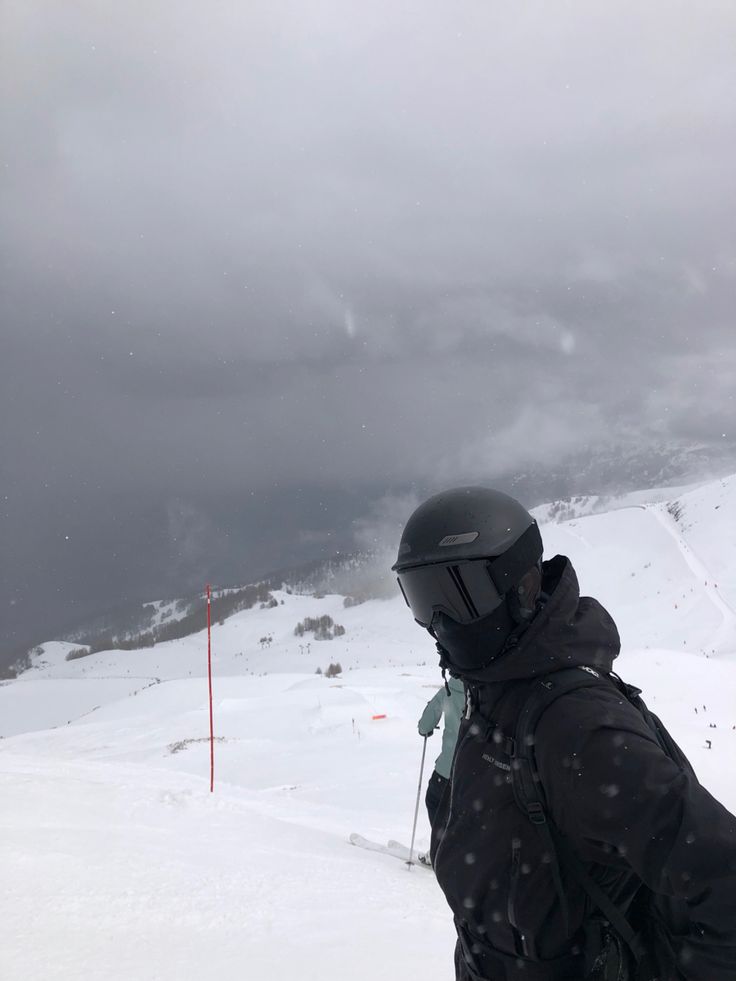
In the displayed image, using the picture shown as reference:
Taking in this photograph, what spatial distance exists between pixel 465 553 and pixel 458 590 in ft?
0.47

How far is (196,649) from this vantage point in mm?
109312

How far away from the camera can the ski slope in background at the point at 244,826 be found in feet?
13.5

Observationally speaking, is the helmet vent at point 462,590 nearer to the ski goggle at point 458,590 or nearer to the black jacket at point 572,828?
the ski goggle at point 458,590

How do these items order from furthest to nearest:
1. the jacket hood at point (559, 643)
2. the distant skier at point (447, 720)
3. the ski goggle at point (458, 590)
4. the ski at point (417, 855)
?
the ski at point (417, 855) < the distant skier at point (447, 720) < the ski goggle at point (458, 590) < the jacket hood at point (559, 643)

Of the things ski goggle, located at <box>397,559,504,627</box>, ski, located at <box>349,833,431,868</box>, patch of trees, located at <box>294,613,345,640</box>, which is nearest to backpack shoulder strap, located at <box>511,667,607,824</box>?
ski goggle, located at <box>397,559,504,627</box>

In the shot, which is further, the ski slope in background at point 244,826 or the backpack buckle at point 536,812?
the ski slope in background at point 244,826

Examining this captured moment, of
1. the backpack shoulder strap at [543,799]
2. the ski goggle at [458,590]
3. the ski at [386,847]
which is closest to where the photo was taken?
the backpack shoulder strap at [543,799]

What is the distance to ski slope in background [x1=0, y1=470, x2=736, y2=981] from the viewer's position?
13.5ft

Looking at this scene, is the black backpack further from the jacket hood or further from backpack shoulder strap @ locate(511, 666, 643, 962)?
the jacket hood

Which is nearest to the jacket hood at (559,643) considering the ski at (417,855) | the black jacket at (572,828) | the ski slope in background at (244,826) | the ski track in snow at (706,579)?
the black jacket at (572,828)

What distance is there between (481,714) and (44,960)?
10.2 feet

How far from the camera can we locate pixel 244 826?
7.74 meters

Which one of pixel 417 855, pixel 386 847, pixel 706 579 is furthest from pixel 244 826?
pixel 706 579

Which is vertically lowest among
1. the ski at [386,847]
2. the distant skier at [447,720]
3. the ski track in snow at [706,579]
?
the ski at [386,847]
